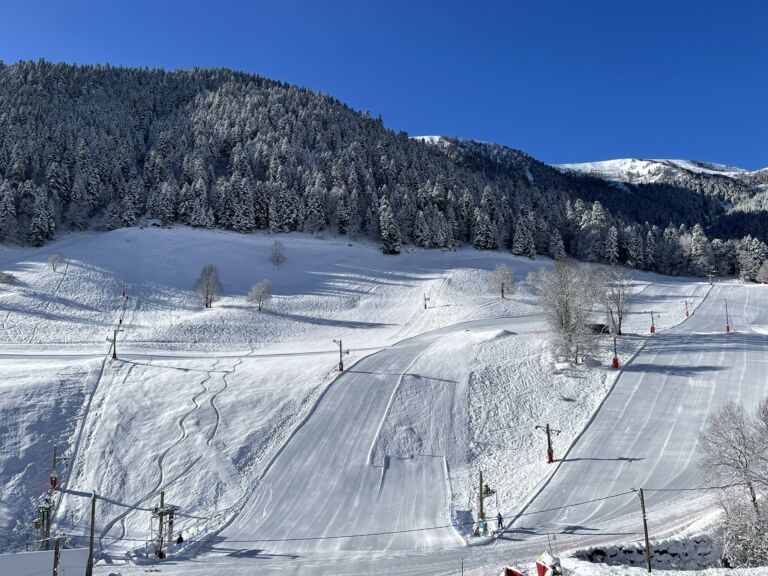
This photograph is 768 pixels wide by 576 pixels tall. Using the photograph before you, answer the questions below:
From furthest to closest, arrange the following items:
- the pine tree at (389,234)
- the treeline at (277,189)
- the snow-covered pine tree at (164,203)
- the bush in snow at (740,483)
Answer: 1. the treeline at (277,189)
2. the snow-covered pine tree at (164,203)
3. the pine tree at (389,234)
4. the bush in snow at (740,483)

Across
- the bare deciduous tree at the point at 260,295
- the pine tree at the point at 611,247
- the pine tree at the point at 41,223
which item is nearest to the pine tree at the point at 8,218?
the pine tree at the point at 41,223

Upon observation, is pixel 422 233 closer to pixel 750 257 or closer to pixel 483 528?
pixel 750 257

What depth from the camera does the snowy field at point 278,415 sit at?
1000 inches

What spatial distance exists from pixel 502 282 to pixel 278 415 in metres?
47.5

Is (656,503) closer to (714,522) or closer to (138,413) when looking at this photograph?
(714,522)

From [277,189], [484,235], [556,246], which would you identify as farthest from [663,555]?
[277,189]

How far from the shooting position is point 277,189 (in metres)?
105

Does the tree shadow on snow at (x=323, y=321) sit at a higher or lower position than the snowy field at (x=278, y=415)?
higher

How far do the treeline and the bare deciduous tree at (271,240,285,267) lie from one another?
14.9 metres

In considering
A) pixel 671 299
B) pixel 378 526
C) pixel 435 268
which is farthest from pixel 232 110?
pixel 378 526

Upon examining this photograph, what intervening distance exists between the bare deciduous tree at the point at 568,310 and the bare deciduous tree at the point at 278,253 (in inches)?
1892

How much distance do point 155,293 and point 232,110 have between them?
10424 cm

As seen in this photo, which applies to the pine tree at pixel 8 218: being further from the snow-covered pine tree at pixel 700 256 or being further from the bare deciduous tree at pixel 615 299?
the snow-covered pine tree at pixel 700 256

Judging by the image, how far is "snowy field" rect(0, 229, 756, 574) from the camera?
25391 mm
